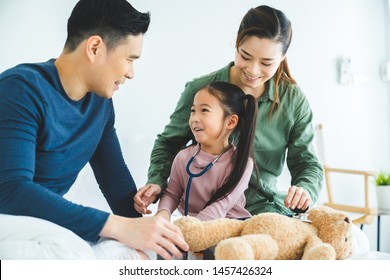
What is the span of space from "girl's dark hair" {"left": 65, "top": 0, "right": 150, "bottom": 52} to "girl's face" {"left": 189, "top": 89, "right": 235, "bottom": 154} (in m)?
0.24

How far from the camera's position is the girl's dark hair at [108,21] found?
94cm

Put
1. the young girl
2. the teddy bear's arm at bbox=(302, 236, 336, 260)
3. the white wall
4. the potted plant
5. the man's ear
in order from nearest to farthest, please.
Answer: the teddy bear's arm at bbox=(302, 236, 336, 260)
the man's ear
the young girl
the white wall
the potted plant

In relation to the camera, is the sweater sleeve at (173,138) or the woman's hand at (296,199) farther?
the sweater sleeve at (173,138)

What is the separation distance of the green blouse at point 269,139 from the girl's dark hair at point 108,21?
32 centimetres

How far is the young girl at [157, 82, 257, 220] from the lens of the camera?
3.53ft

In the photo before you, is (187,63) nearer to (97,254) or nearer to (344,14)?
(344,14)

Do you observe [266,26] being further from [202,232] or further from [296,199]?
[202,232]

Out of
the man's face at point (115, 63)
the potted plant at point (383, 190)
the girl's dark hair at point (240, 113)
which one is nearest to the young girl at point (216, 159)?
the girl's dark hair at point (240, 113)

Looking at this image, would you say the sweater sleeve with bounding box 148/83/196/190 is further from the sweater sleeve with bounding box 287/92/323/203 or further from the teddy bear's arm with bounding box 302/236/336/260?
the teddy bear's arm with bounding box 302/236/336/260

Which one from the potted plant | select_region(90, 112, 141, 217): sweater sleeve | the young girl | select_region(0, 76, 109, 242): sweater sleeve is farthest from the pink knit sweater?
the potted plant

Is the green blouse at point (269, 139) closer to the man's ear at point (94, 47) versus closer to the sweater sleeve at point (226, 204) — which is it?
the sweater sleeve at point (226, 204)

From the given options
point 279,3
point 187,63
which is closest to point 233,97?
point 187,63

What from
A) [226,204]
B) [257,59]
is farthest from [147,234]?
[257,59]

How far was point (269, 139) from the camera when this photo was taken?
122 cm
